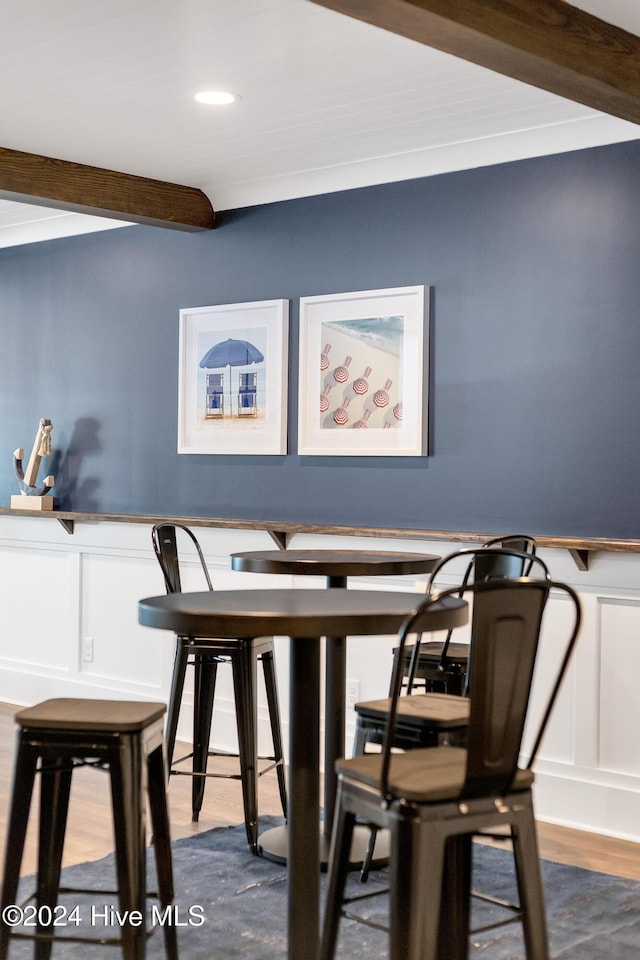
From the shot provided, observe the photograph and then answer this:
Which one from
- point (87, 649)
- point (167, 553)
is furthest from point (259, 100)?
point (87, 649)

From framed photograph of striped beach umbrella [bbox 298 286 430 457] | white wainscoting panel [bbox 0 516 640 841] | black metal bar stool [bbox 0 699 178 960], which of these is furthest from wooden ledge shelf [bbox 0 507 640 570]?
black metal bar stool [bbox 0 699 178 960]

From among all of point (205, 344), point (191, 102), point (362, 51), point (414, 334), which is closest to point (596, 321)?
point (414, 334)

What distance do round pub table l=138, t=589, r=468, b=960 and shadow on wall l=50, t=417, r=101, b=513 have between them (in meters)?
3.27

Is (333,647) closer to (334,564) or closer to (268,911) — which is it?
(334,564)

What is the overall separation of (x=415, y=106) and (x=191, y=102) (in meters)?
0.78

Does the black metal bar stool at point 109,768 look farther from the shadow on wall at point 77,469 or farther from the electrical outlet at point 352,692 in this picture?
the shadow on wall at point 77,469

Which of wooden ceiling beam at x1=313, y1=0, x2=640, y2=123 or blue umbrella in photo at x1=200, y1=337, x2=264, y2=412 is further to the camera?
blue umbrella in photo at x1=200, y1=337, x2=264, y2=412

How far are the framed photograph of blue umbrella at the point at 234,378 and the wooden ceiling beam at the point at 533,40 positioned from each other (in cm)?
207

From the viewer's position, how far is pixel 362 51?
3434 millimetres

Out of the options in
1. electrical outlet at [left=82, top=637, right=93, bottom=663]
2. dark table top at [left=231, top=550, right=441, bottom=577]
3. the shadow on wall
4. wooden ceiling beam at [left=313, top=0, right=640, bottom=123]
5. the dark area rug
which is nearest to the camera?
wooden ceiling beam at [left=313, top=0, right=640, bottom=123]

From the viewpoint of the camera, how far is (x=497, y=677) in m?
2.08

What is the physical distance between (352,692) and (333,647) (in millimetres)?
1125

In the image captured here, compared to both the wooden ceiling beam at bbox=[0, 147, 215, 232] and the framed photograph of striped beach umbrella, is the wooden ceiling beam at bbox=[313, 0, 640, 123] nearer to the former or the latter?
the framed photograph of striped beach umbrella

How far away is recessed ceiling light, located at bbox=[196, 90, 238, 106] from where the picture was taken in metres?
3.84
